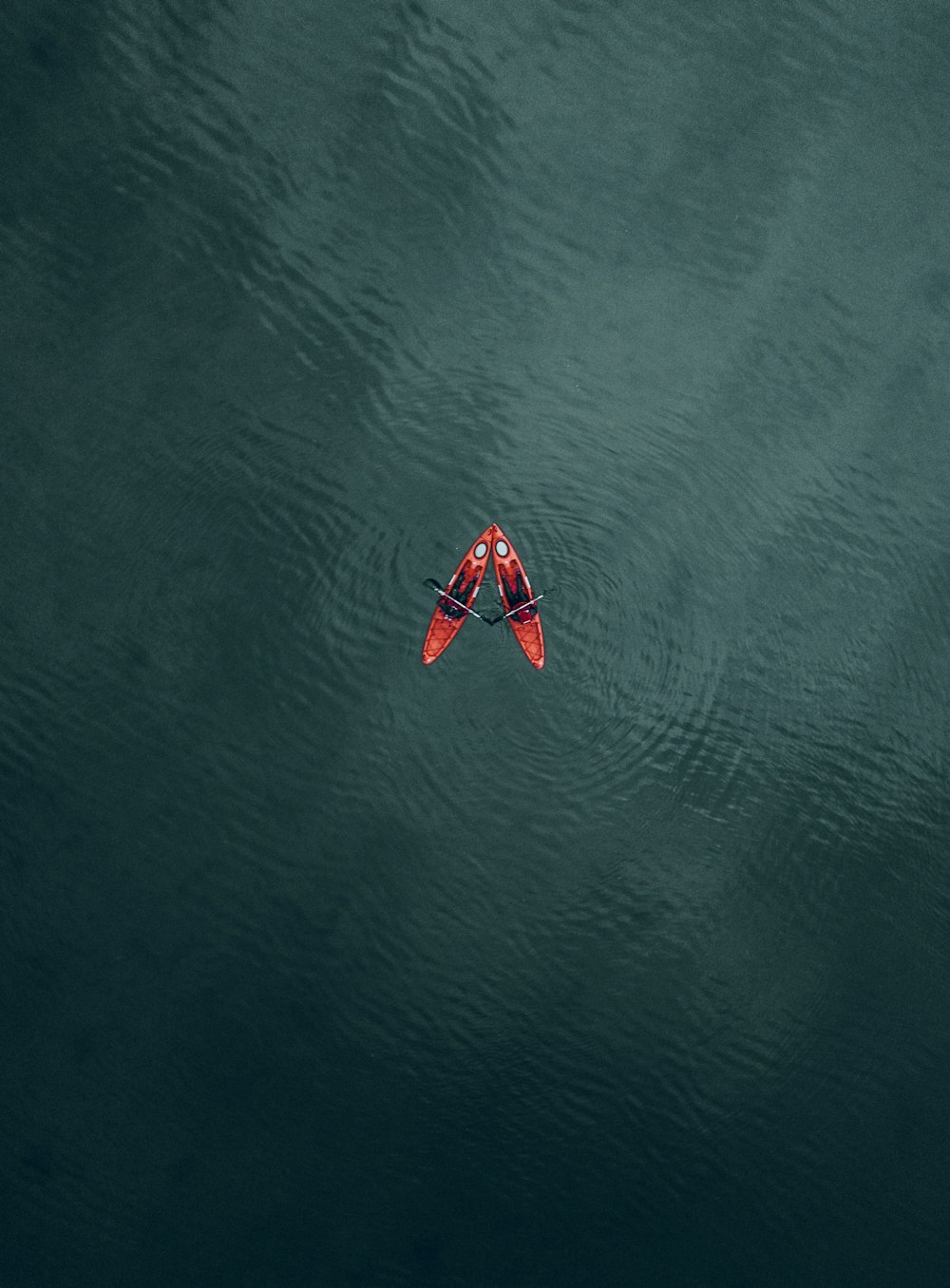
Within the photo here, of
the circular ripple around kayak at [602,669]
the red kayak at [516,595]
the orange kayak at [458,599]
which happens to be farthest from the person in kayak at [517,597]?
the orange kayak at [458,599]

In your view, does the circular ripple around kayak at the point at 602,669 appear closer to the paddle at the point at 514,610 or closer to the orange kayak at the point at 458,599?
the paddle at the point at 514,610

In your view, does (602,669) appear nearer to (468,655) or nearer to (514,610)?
(514,610)

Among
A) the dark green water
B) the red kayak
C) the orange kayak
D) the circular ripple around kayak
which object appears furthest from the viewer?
the circular ripple around kayak

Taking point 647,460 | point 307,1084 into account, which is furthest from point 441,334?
point 307,1084

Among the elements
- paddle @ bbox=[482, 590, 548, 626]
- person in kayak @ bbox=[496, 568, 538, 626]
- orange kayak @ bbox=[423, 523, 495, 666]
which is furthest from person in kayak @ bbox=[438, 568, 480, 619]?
person in kayak @ bbox=[496, 568, 538, 626]

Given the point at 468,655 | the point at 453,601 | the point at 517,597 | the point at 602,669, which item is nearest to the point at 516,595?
the point at 517,597

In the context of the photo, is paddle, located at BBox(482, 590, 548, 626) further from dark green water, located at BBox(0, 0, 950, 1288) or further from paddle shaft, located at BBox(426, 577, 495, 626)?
dark green water, located at BBox(0, 0, 950, 1288)

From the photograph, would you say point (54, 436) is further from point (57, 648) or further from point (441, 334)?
point (441, 334)
